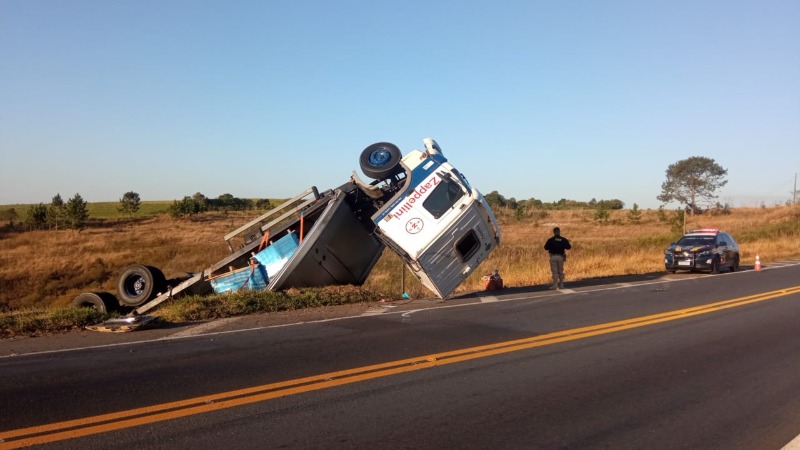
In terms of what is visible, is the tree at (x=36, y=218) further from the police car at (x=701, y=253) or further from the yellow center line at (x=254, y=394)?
the yellow center line at (x=254, y=394)

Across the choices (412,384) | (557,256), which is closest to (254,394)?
(412,384)

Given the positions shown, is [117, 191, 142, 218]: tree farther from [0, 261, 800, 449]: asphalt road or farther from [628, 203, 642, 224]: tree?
[0, 261, 800, 449]: asphalt road

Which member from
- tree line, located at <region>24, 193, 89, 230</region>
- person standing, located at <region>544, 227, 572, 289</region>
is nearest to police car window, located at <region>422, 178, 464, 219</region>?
person standing, located at <region>544, 227, 572, 289</region>

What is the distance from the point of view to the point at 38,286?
25469mm

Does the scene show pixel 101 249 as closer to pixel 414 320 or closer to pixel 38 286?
pixel 38 286

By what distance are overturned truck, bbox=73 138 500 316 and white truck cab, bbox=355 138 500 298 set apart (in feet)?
0.07

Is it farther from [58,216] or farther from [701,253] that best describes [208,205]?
[701,253]

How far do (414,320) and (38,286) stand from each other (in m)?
20.7

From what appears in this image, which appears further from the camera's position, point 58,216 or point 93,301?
point 58,216

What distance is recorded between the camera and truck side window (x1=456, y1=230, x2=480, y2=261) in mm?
13352

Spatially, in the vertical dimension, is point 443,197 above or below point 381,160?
below

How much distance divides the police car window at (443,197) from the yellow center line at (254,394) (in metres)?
4.12

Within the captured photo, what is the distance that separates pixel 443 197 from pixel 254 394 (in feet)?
25.8

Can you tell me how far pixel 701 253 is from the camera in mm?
22141
